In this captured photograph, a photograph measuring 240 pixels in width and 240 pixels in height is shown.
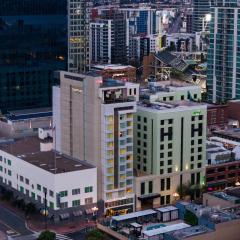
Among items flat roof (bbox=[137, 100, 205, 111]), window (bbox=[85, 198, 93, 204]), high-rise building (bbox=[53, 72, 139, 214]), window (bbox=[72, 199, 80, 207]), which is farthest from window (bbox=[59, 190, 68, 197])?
flat roof (bbox=[137, 100, 205, 111])

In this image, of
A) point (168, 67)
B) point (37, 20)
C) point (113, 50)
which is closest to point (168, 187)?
point (37, 20)

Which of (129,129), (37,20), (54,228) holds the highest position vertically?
(37,20)

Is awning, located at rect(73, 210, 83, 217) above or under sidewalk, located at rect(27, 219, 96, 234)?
above

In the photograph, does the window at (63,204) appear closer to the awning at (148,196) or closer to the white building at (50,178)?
the white building at (50,178)

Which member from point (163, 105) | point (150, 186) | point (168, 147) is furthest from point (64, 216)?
point (163, 105)

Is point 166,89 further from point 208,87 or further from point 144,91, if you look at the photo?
point 208,87

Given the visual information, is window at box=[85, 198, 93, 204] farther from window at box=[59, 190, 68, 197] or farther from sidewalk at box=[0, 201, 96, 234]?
window at box=[59, 190, 68, 197]

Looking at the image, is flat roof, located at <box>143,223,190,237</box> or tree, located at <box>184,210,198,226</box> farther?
tree, located at <box>184,210,198,226</box>
